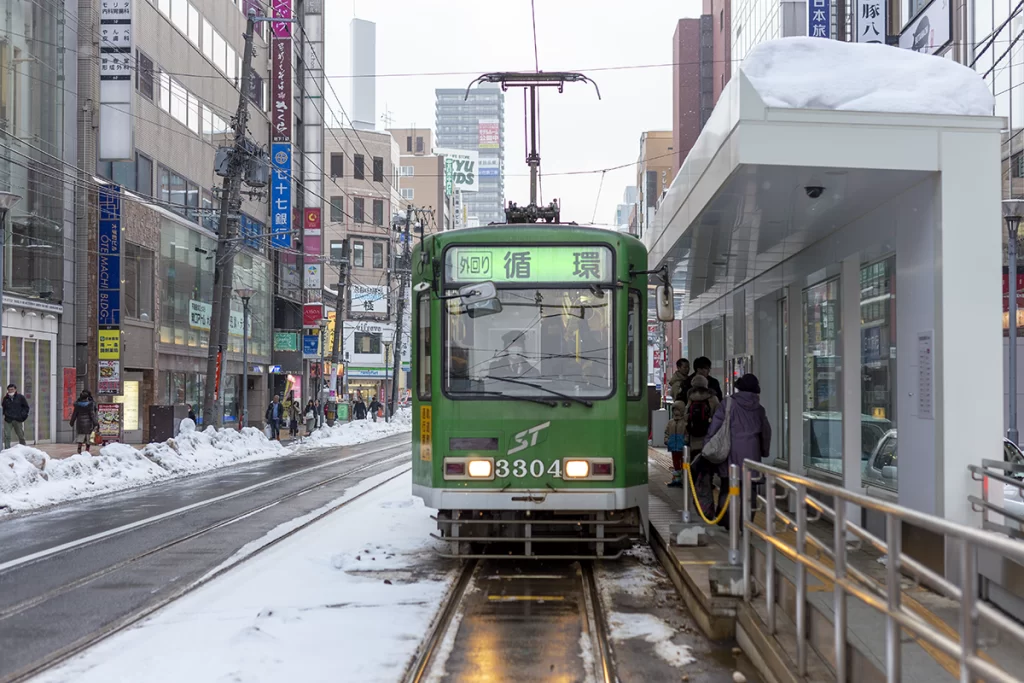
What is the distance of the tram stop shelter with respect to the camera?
8.34 m

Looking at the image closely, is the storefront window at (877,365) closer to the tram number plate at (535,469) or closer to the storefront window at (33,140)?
the tram number plate at (535,469)

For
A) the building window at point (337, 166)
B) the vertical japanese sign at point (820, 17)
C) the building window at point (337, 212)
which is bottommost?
the vertical japanese sign at point (820, 17)

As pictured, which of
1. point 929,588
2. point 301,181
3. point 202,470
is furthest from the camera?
point 301,181

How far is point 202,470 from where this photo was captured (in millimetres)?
25641

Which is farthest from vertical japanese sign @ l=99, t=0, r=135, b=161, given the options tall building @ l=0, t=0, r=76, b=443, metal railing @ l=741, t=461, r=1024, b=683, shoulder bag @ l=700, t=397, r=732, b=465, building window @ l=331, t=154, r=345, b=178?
building window @ l=331, t=154, r=345, b=178

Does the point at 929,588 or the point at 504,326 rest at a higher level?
the point at 504,326

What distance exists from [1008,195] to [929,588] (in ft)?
82.0

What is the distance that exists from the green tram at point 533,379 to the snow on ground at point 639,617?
425 millimetres

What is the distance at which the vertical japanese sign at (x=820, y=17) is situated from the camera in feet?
85.5

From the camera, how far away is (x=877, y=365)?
10242mm

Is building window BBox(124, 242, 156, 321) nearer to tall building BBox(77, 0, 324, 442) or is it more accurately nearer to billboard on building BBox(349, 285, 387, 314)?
tall building BBox(77, 0, 324, 442)

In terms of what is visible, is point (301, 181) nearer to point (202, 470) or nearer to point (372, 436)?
point (372, 436)

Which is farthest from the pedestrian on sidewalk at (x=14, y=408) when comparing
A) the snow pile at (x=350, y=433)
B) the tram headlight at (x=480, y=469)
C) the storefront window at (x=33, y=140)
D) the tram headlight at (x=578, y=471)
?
the tram headlight at (x=578, y=471)

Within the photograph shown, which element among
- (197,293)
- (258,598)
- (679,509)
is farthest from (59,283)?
(258,598)
